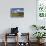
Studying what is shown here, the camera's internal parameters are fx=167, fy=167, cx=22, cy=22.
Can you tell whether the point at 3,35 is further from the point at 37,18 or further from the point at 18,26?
the point at 37,18

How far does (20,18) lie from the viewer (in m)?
7.00

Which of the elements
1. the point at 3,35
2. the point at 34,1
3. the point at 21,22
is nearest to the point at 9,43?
the point at 3,35

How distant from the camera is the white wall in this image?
695 cm

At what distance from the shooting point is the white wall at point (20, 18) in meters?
6.95

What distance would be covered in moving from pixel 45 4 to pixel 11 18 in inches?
60.5

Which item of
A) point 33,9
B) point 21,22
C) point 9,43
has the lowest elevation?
point 9,43

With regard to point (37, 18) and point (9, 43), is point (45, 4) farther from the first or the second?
point (9, 43)

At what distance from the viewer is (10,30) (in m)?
7.01

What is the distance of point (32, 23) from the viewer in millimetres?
7020

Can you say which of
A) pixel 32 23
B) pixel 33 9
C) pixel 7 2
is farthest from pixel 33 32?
pixel 7 2

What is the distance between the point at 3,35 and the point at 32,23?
132 cm

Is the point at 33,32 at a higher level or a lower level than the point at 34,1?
lower

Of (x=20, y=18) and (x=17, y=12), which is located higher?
(x=17, y=12)

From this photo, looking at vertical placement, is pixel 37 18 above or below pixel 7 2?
below
